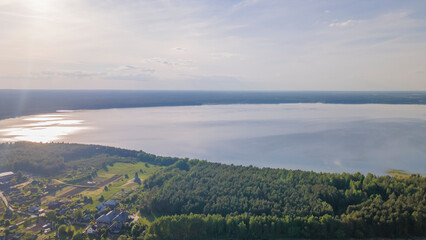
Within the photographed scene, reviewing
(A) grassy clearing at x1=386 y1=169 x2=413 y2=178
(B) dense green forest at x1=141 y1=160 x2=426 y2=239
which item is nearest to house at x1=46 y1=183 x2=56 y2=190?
(B) dense green forest at x1=141 y1=160 x2=426 y2=239

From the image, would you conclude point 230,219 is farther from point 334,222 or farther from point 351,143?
point 351,143

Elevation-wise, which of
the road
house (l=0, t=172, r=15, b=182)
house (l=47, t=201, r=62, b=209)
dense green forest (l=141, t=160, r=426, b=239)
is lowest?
the road

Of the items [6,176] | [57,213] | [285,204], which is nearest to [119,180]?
[57,213]

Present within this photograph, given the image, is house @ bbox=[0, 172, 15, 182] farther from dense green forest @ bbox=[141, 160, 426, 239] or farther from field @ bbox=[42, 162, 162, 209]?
dense green forest @ bbox=[141, 160, 426, 239]

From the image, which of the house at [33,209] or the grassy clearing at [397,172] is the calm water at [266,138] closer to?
the grassy clearing at [397,172]

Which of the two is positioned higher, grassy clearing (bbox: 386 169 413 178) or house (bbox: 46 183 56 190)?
grassy clearing (bbox: 386 169 413 178)

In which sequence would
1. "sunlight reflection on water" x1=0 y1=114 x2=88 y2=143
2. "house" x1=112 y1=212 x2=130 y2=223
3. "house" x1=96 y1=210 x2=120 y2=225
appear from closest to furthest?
"house" x1=96 y1=210 x2=120 y2=225
"house" x1=112 y1=212 x2=130 y2=223
"sunlight reflection on water" x1=0 y1=114 x2=88 y2=143

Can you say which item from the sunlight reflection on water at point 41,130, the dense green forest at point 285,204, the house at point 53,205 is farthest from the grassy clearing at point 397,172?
the sunlight reflection on water at point 41,130
